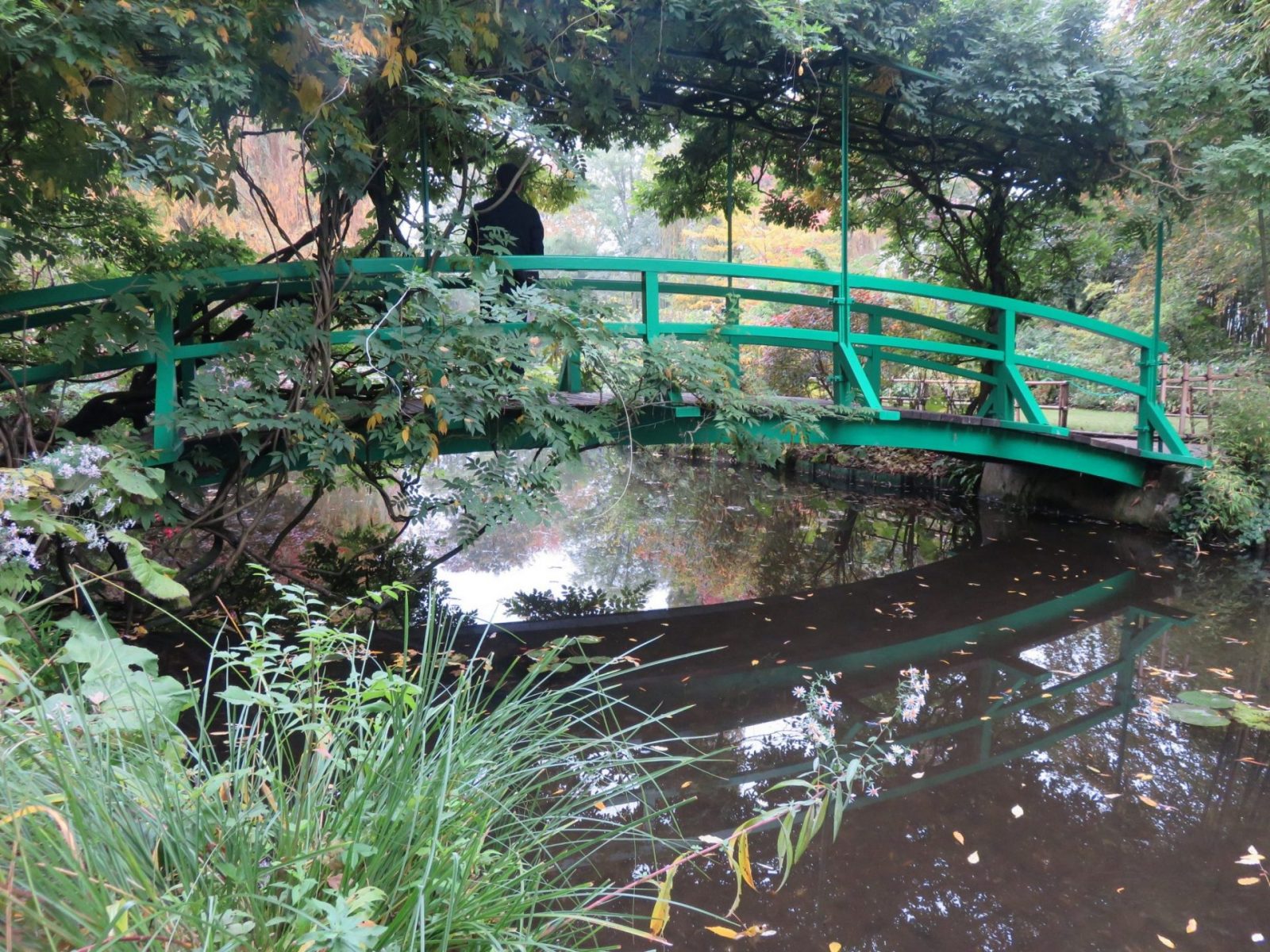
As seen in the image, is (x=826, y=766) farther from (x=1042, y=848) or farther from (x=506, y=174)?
(x=506, y=174)

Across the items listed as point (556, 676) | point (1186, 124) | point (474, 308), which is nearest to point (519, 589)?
point (556, 676)

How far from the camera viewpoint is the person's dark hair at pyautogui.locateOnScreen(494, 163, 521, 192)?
17.7 feet

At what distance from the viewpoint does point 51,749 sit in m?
1.25

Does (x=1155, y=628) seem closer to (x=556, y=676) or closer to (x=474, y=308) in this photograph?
(x=556, y=676)

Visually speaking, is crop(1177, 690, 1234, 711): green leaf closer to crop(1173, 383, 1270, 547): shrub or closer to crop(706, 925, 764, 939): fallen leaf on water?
crop(706, 925, 764, 939): fallen leaf on water

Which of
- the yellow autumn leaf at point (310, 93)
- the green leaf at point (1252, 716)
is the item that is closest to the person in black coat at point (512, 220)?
the yellow autumn leaf at point (310, 93)

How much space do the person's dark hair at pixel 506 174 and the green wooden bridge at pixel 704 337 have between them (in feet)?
2.31

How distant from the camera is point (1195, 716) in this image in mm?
3689

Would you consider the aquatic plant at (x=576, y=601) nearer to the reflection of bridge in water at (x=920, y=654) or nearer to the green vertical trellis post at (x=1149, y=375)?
the reflection of bridge in water at (x=920, y=654)

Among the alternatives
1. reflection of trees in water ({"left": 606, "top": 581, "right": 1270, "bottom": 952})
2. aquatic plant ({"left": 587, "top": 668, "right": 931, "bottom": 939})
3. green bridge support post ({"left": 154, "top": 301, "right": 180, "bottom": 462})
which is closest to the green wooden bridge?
green bridge support post ({"left": 154, "top": 301, "right": 180, "bottom": 462})

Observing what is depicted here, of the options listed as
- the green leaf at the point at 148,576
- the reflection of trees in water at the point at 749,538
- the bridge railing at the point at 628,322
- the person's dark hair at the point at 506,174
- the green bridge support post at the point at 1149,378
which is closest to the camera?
the green leaf at the point at 148,576

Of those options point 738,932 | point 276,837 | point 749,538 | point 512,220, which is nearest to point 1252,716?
point 738,932

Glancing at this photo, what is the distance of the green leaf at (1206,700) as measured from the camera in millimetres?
3773

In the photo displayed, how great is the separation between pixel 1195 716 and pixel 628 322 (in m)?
3.62
